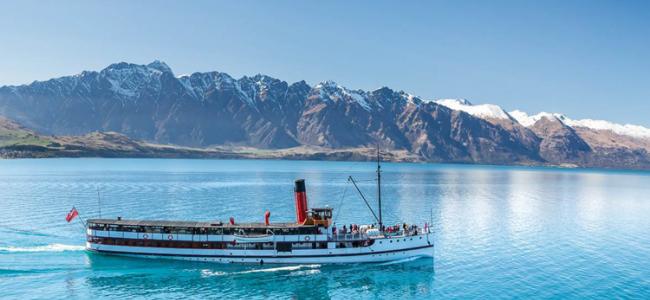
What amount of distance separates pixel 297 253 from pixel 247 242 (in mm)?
6316

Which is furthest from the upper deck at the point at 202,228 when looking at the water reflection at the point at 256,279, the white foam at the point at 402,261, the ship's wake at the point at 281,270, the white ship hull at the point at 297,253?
the white foam at the point at 402,261

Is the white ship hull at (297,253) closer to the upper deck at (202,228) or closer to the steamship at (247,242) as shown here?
the steamship at (247,242)

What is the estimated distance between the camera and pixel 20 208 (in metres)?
94.6

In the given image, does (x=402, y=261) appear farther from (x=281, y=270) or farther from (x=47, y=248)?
(x=47, y=248)

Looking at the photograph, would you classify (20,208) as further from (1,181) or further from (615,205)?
(615,205)

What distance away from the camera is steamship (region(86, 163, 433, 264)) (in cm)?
6016

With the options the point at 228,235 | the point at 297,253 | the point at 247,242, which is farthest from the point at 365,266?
the point at 228,235

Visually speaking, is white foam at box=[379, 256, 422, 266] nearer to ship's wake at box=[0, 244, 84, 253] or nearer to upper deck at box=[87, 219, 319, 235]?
upper deck at box=[87, 219, 319, 235]

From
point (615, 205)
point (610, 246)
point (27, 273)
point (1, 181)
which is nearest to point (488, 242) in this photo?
point (610, 246)

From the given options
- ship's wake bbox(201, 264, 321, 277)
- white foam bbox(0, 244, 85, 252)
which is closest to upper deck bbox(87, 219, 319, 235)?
ship's wake bbox(201, 264, 321, 277)

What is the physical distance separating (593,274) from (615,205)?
90180 mm

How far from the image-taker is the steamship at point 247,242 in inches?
2368

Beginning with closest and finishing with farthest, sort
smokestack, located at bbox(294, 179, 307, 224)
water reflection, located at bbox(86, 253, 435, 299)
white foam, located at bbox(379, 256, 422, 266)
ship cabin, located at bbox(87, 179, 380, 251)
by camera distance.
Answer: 1. water reflection, located at bbox(86, 253, 435, 299)
2. ship cabin, located at bbox(87, 179, 380, 251)
3. white foam, located at bbox(379, 256, 422, 266)
4. smokestack, located at bbox(294, 179, 307, 224)

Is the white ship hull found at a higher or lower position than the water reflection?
higher
